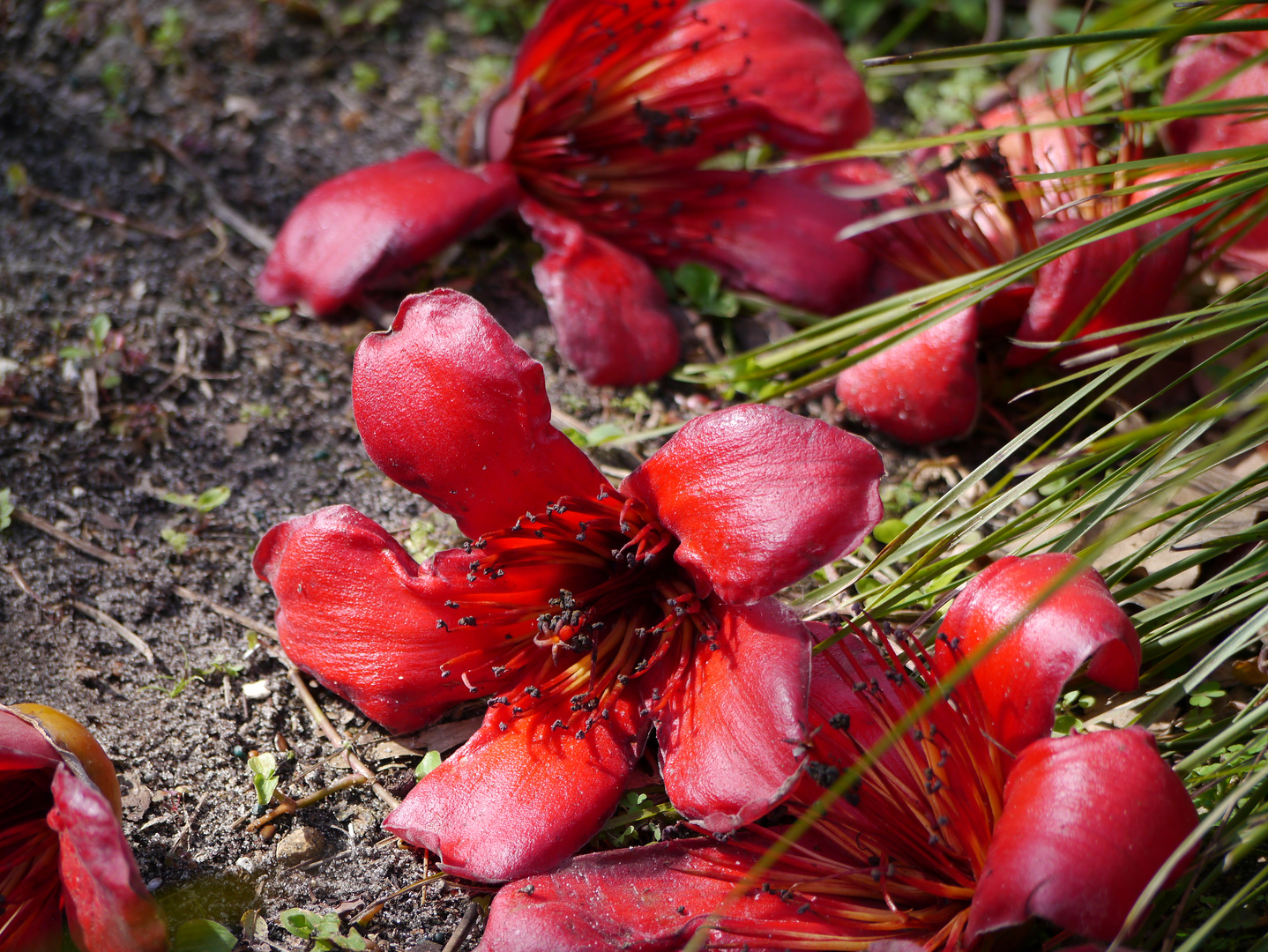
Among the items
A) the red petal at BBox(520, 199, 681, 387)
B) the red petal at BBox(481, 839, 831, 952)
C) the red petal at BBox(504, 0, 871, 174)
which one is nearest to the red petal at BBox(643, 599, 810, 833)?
the red petal at BBox(481, 839, 831, 952)

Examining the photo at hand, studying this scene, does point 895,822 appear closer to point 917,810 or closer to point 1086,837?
point 917,810

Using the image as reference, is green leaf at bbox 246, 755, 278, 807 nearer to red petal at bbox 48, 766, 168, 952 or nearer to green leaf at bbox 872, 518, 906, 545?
red petal at bbox 48, 766, 168, 952

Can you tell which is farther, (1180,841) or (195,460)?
(195,460)

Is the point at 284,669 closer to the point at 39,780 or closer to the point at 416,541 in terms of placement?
the point at 416,541

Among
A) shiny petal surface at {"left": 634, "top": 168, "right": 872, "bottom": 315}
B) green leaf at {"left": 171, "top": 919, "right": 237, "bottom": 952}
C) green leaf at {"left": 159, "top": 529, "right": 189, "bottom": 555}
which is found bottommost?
green leaf at {"left": 171, "top": 919, "right": 237, "bottom": 952}

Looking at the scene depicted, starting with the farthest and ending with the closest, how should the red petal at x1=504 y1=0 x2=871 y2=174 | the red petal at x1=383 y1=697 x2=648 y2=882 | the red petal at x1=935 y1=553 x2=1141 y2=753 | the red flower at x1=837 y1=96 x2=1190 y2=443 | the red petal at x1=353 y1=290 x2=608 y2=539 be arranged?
the red petal at x1=504 y1=0 x2=871 y2=174, the red flower at x1=837 y1=96 x2=1190 y2=443, the red petal at x1=353 y1=290 x2=608 y2=539, the red petal at x1=383 y1=697 x2=648 y2=882, the red petal at x1=935 y1=553 x2=1141 y2=753

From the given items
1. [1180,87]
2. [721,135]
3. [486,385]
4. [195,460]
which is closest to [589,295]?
[721,135]

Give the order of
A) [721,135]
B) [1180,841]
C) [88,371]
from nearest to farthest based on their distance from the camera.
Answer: [1180,841], [88,371], [721,135]
